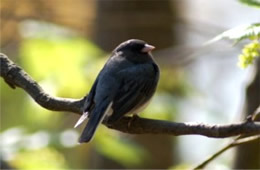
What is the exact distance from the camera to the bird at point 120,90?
2303mm

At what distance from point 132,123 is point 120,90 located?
419 mm

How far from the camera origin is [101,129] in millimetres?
3527

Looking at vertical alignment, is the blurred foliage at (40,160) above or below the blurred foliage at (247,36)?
below

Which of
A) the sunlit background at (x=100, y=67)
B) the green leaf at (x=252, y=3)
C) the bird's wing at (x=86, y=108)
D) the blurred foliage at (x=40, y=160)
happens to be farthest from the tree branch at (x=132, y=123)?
the blurred foliage at (x=40, y=160)

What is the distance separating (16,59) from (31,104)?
27 cm

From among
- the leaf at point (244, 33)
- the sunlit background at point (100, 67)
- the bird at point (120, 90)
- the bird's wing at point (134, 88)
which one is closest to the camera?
the leaf at point (244, 33)

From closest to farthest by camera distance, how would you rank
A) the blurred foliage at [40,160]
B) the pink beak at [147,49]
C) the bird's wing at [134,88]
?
the bird's wing at [134,88] → the pink beak at [147,49] → the blurred foliage at [40,160]

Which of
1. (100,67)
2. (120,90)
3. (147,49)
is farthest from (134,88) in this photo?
(100,67)

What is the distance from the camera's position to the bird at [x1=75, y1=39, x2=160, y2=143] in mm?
2303

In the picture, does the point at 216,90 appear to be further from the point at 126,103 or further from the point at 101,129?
the point at 126,103

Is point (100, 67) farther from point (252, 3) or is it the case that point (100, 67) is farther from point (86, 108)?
point (252, 3)

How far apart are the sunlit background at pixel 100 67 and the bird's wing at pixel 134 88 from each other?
372 millimetres

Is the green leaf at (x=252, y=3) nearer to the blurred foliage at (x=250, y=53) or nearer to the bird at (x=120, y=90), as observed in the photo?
the blurred foliage at (x=250, y=53)

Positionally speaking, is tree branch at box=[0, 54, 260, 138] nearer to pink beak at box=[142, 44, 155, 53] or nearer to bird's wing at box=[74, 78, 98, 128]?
bird's wing at box=[74, 78, 98, 128]
